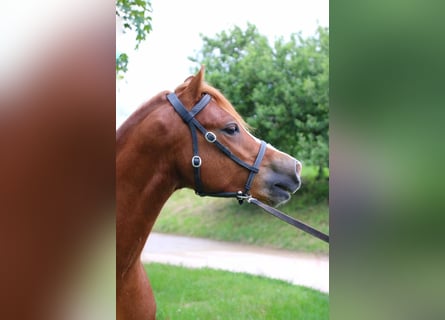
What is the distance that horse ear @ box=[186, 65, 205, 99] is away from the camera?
5.74ft

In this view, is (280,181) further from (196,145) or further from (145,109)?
(145,109)

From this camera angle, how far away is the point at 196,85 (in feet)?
5.80

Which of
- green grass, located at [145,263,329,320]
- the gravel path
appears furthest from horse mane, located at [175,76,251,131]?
the gravel path

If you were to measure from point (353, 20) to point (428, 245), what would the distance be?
58cm

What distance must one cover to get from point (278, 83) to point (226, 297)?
2.90m

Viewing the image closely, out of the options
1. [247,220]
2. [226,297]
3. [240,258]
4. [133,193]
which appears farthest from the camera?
[247,220]

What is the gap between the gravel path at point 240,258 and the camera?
444 centimetres

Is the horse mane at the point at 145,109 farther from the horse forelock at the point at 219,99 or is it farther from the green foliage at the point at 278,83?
the green foliage at the point at 278,83

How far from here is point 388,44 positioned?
108cm

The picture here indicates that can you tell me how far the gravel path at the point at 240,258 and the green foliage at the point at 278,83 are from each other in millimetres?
1233

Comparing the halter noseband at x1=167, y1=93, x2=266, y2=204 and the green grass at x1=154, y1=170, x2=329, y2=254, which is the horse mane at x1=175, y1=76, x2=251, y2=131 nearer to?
the halter noseband at x1=167, y1=93, x2=266, y2=204

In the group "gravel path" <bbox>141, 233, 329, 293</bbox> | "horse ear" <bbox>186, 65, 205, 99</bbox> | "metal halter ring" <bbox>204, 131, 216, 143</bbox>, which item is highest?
"horse ear" <bbox>186, 65, 205, 99</bbox>

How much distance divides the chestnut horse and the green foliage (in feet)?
10.8

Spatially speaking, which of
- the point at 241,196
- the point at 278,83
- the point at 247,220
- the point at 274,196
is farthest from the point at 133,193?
the point at 278,83
